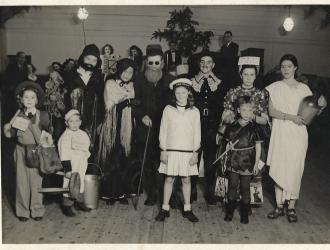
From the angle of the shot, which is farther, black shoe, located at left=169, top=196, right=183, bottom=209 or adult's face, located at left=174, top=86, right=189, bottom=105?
black shoe, located at left=169, top=196, right=183, bottom=209

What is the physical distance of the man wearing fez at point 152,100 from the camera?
129 inches

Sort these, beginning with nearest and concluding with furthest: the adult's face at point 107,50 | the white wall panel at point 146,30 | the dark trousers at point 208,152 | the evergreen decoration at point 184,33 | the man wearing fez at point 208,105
Result: 1. the man wearing fez at point 208,105
2. the dark trousers at point 208,152
3. the adult's face at point 107,50
4. the evergreen decoration at point 184,33
5. the white wall panel at point 146,30

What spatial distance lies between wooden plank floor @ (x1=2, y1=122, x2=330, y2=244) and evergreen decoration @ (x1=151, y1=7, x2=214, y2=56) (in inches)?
102

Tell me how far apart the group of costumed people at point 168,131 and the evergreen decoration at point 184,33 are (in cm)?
189

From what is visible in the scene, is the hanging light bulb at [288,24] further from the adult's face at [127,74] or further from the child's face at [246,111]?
the adult's face at [127,74]

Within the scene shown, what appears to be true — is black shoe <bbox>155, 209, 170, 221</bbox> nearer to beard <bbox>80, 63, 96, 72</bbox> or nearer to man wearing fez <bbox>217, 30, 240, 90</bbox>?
man wearing fez <bbox>217, 30, 240, 90</bbox>

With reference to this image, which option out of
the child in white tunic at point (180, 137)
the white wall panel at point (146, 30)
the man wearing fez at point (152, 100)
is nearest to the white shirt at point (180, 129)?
the child in white tunic at point (180, 137)

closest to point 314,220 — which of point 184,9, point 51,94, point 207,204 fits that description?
point 207,204

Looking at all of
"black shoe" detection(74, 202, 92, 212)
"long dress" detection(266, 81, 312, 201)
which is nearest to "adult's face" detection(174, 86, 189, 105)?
"long dress" detection(266, 81, 312, 201)

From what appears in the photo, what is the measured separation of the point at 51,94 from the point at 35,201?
1151mm

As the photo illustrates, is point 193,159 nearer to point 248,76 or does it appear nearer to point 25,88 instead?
point 248,76

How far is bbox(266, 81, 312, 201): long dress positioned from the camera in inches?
118

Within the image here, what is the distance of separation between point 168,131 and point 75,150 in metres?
0.78

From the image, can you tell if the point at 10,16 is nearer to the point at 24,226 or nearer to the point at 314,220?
the point at 24,226
